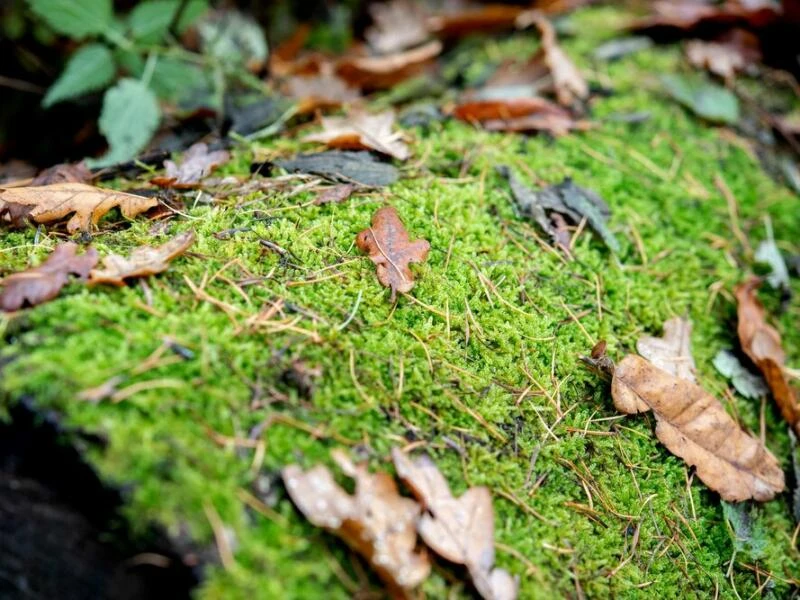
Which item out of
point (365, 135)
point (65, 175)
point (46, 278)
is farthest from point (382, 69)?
point (46, 278)

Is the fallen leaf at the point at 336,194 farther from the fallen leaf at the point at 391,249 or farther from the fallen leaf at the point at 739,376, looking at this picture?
the fallen leaf at the point at 739,376

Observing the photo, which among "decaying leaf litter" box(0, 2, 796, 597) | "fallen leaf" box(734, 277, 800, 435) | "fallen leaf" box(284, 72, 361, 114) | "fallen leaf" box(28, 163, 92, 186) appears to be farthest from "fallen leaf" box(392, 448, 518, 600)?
"fallen leaf" box(284, 72, 361, 114)

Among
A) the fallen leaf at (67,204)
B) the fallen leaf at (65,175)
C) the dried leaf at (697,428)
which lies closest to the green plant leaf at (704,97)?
the dried leaf at (697,428)

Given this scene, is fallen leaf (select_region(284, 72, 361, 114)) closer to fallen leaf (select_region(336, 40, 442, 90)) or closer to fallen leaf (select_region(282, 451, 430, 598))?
fallen leaf (select_region(336, 40, 442, 90))

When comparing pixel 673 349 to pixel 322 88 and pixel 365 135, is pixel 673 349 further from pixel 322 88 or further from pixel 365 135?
pixel 322 88

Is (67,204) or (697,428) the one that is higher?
(67,204)
